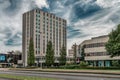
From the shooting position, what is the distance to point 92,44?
107625mm

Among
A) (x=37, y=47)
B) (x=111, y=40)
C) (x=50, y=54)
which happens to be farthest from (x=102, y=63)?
(x=37, y=47)

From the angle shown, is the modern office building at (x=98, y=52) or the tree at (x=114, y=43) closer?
the tree at (x=114, y=43)

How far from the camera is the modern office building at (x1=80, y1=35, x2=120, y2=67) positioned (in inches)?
3986

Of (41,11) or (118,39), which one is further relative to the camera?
(41,11)

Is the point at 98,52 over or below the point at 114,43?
below

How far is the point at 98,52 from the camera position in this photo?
342ft

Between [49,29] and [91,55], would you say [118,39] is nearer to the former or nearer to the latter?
[91,55]

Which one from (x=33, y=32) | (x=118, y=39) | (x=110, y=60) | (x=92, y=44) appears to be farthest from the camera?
(x=33, y=32)

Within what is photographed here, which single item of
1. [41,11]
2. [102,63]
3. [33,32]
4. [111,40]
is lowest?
[102,63]

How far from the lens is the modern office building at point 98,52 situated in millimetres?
101250

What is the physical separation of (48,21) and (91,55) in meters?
96.1

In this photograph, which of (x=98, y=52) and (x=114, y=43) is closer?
(x=114, y=43)

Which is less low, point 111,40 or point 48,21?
point 48,21

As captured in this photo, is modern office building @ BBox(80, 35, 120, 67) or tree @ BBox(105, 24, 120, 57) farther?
modern office building @ BBox(80, 35, 120, 67)
